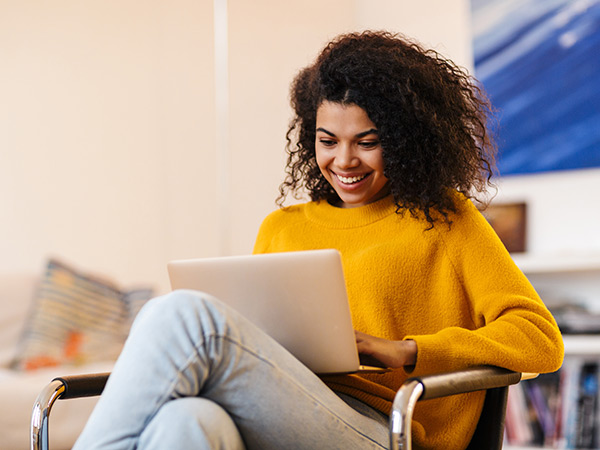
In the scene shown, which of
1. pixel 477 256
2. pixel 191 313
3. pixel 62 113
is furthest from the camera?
pixel 62 113

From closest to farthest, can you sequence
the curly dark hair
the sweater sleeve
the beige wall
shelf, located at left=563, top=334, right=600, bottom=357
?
the sweater sleeve < the curly dark hair < shelf, located at left=563, top=334, right=600, bottom=357 < the beige wall

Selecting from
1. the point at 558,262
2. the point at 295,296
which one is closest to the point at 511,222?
the point at 558,262

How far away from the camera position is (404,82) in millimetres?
1413

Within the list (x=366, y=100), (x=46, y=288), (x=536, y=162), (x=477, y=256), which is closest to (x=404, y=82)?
(x=366, y=100)

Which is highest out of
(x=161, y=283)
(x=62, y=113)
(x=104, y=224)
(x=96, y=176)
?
(x=62, y=113)

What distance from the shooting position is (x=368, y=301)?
1396mm

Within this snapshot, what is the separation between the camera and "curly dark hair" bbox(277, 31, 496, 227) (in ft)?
4.64

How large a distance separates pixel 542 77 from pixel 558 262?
660mm

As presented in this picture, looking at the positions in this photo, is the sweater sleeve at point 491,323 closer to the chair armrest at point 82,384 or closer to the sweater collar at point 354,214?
the sweater collar at point 354,214

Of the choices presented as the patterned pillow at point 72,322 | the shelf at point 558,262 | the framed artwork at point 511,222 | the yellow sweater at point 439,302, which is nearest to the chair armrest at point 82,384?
the yellow sweater at point 439,302

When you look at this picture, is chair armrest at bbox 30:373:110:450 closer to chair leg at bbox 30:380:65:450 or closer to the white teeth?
chair leg at bbox 30:380:65:450

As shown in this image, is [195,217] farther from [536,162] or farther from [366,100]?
[366,100]

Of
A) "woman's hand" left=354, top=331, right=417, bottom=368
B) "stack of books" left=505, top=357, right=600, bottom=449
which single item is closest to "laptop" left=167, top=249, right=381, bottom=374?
"woman's hand" left=354, top=331, right=417, bottom=368

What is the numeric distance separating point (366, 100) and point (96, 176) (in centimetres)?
195
